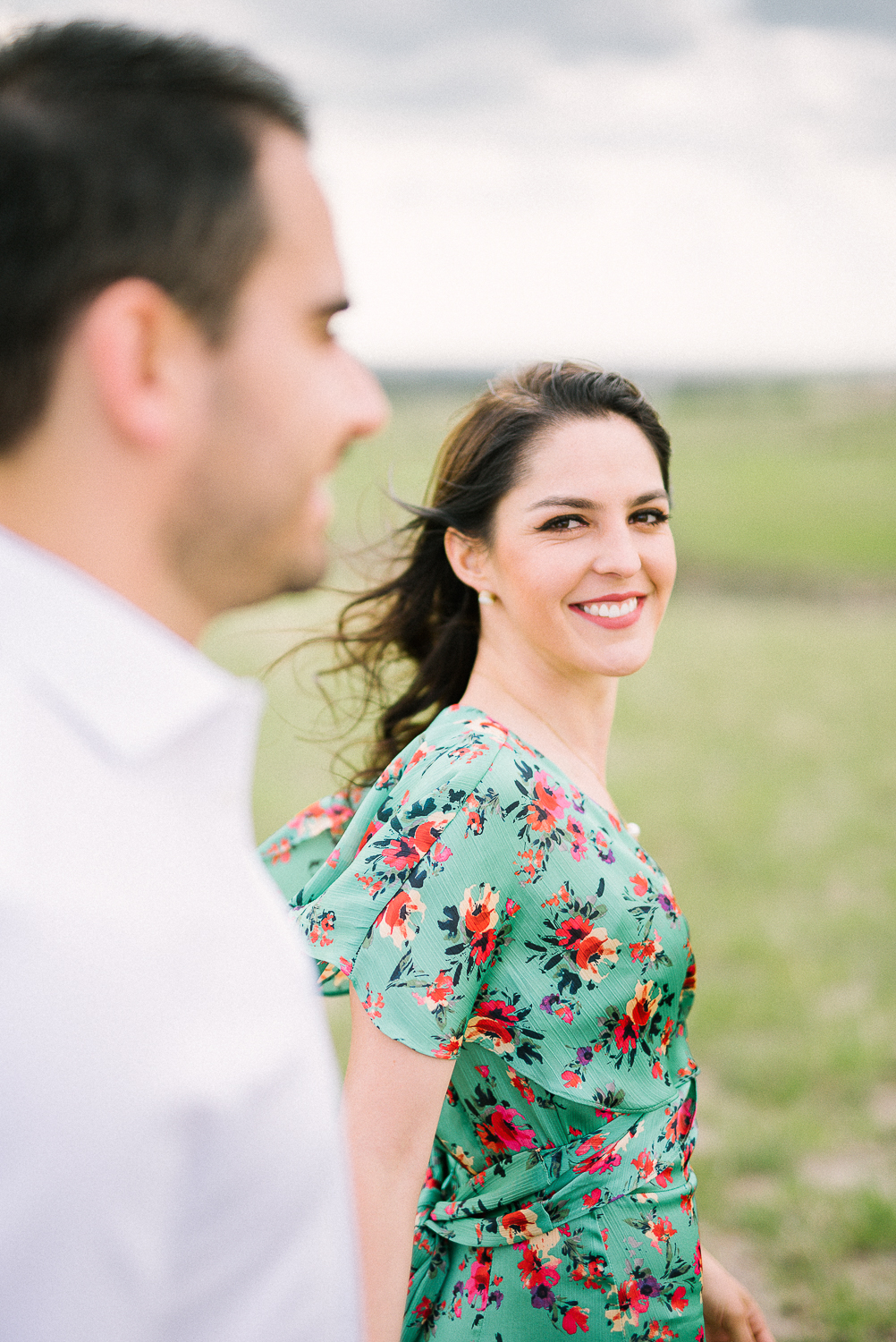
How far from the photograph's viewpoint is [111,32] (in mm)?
1056

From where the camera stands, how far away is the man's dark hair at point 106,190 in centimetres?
98

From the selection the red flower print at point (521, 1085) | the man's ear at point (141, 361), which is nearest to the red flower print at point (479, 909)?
the red flower print at point (521, 1085)

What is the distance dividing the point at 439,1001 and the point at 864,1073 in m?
3.74

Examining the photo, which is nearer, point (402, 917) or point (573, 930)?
point (402, 917)

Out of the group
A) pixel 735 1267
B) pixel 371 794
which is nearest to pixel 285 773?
pixel 735 1267

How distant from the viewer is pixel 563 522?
6.89 ft

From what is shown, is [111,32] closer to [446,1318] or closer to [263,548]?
[263,548]

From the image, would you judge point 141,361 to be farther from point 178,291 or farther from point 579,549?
point 579,549

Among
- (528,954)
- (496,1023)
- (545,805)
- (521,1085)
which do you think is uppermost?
(545,805)

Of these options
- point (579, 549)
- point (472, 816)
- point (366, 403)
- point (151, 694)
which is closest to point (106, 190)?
point (366, 403)

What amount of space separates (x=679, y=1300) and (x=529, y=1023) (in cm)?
Result: 52

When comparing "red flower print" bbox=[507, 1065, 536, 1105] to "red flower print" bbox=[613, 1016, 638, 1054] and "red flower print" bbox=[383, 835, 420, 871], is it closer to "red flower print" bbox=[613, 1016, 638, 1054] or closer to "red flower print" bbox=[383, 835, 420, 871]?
"red flower print" bbox=[613, 1016, 638, 1054]

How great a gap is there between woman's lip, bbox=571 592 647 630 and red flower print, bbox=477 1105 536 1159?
2.77 ft

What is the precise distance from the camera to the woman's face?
6.82 feet
